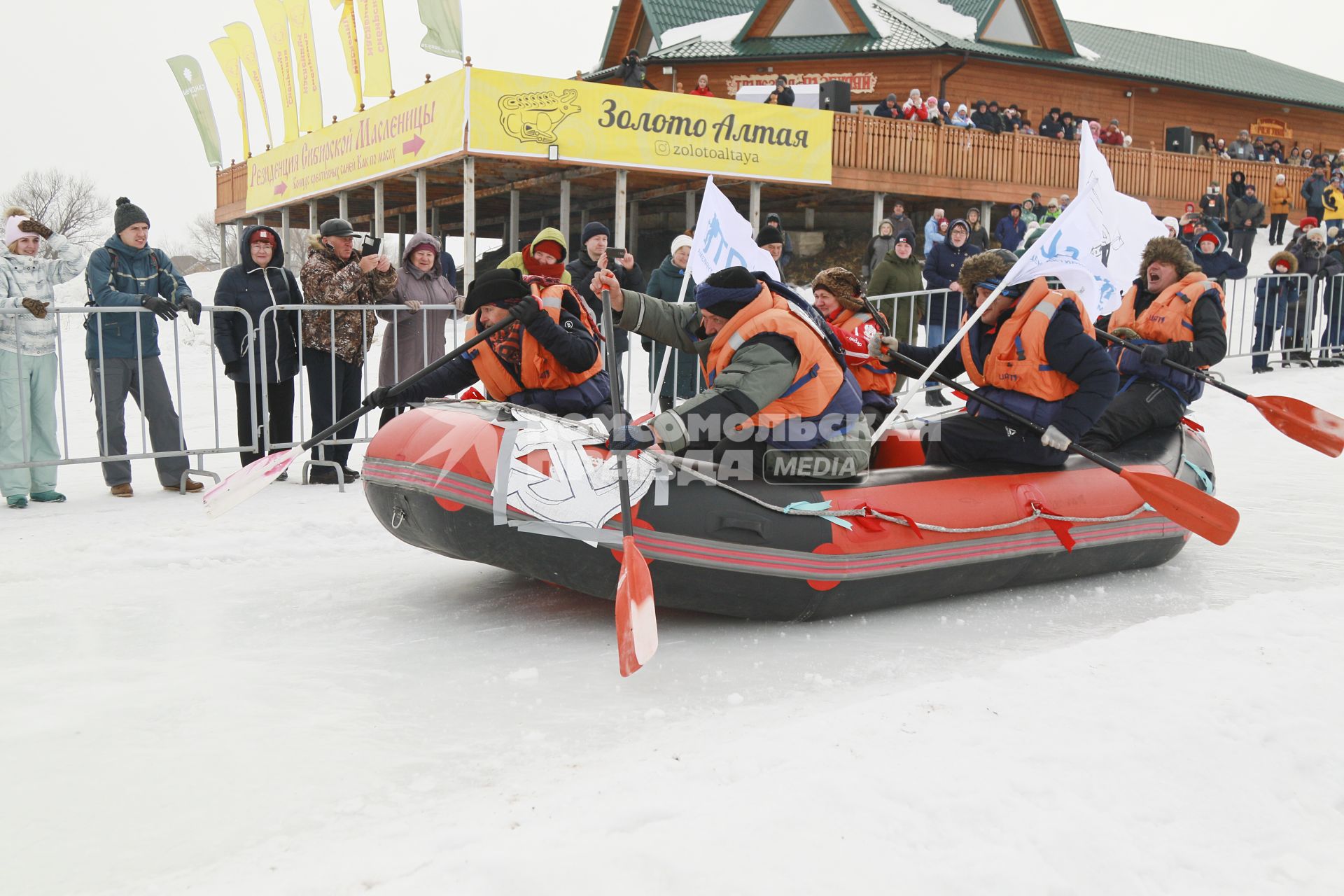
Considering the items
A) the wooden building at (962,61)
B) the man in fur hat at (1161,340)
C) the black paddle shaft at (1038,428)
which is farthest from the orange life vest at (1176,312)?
Result: the wooden building at (962,61)

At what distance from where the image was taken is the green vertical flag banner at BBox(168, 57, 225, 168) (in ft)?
82.5

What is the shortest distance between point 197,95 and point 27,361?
22.2 m

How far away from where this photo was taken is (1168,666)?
132 inches

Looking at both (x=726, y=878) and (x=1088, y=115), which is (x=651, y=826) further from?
(x=1088, y=115)

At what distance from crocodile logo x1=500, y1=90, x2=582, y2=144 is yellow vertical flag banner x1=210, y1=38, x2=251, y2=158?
499 inches

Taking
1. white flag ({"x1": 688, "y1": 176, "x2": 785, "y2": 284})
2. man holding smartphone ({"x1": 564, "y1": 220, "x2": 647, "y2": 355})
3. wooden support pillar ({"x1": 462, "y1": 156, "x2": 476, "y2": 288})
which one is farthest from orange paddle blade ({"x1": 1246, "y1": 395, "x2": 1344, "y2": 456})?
wooden support pillar ({"x1": 462, "y1": 156, "x2": 476, "y2": 288})

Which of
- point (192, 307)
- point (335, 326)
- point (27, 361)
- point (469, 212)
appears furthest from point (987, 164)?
point (27, 361)

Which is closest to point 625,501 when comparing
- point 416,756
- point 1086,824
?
point 416,756

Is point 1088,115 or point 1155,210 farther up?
point 1088,115

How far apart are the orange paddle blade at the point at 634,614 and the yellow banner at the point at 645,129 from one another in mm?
10540

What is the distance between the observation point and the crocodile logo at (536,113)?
43.4 feet

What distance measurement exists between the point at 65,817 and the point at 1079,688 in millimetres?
2745

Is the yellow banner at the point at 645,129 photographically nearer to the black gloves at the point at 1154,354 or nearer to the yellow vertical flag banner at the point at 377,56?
the yellow vertical flag banner at the point at 377,56

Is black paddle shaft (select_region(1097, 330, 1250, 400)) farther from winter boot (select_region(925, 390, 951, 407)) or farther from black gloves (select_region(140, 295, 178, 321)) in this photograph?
black gloves (select_region(140, 295, 178, 321))
